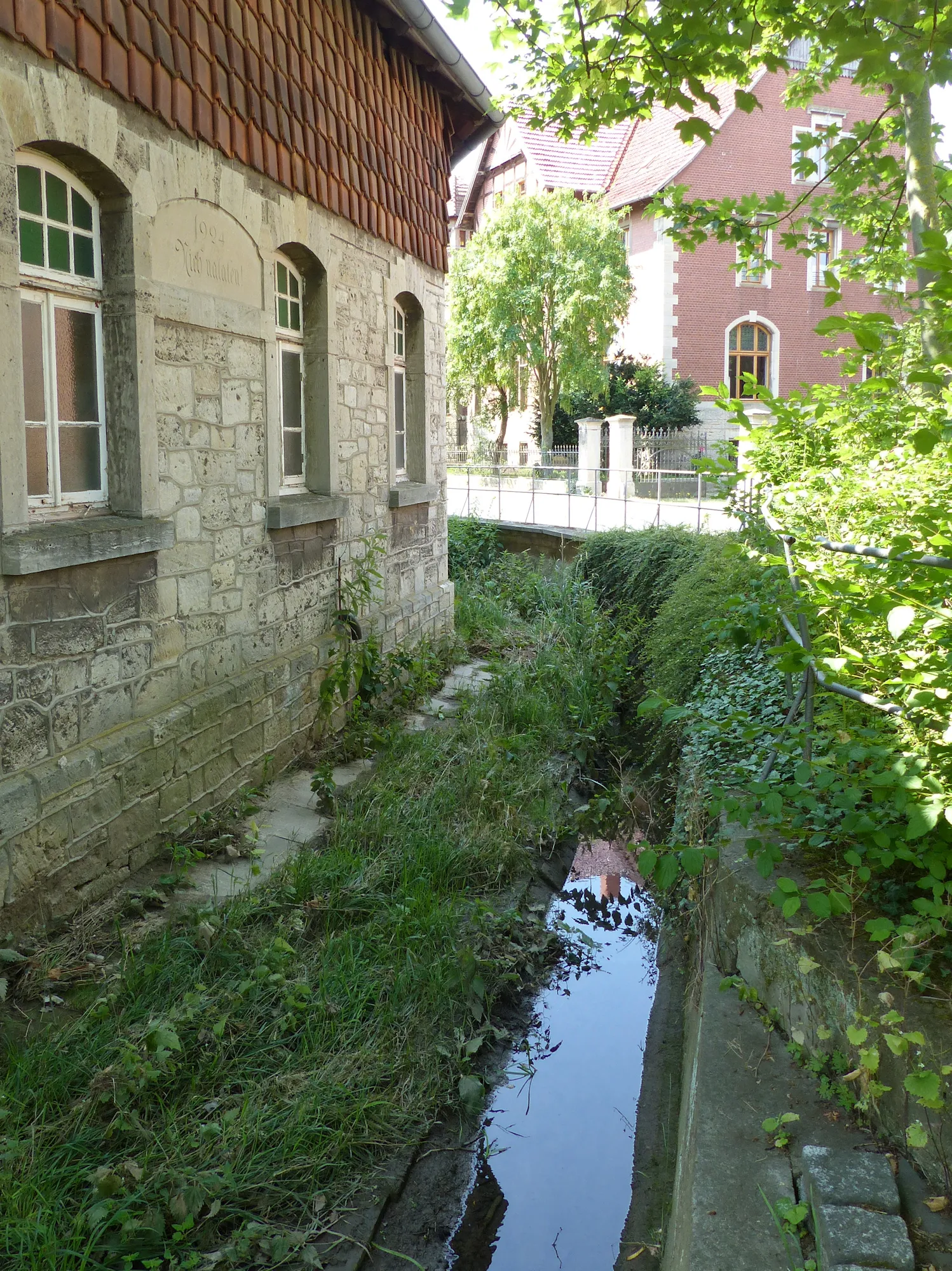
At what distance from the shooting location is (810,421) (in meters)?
7.22

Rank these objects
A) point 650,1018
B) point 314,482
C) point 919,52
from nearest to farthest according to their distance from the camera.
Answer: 1. point 919,52
2. point 650,1018
3. point 314,482

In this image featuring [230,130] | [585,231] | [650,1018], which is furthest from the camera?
[585,231]

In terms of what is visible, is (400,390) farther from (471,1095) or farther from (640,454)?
(640,454)

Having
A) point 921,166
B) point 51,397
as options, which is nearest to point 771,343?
point 921,166

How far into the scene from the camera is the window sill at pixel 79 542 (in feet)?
13.6

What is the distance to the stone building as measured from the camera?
14.2 ft

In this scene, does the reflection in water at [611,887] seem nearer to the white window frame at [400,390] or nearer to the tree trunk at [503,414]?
the white window frame at [400,390]

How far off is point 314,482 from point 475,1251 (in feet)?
17.2

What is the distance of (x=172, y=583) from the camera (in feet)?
18.0

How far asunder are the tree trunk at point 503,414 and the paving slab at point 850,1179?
97.9ft

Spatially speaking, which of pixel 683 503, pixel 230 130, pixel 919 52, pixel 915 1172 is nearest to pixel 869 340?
pixel 915 1172

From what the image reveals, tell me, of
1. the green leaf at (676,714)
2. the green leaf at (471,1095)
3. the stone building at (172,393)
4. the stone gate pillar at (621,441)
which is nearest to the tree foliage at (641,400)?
the stone gate pillar at (621,441)

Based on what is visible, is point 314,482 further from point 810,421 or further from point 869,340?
point 869,340

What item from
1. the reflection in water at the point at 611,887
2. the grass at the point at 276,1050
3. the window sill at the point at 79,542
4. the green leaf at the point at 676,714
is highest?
the window sill at the point at 79,542
